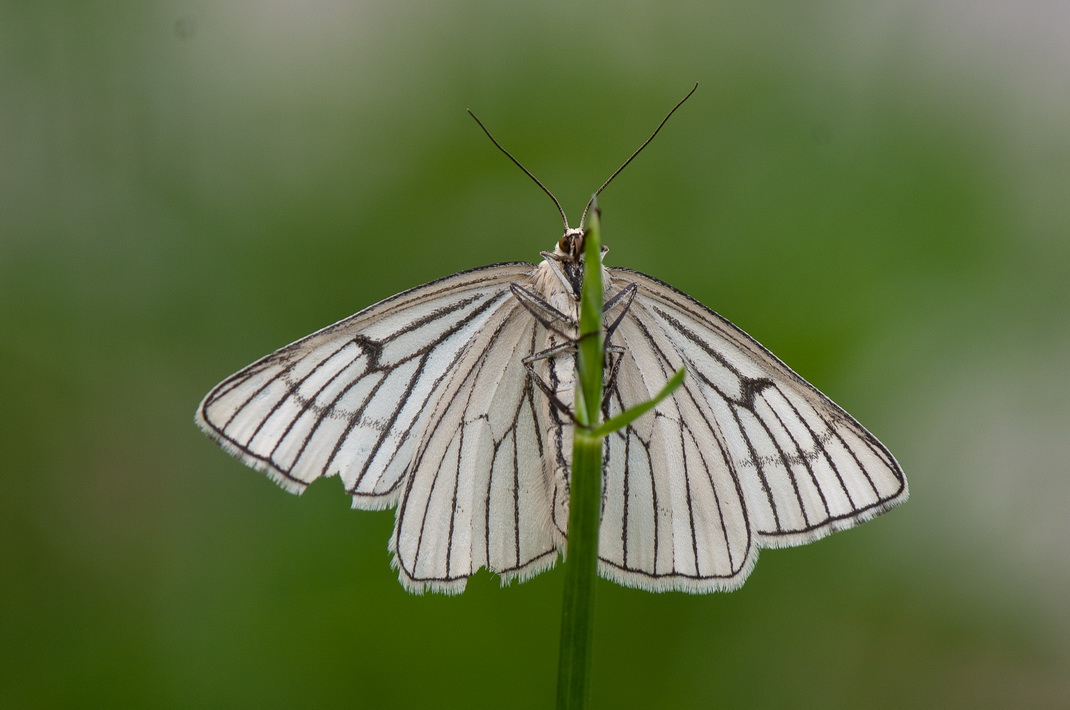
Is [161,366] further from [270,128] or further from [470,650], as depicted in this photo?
[470,650]

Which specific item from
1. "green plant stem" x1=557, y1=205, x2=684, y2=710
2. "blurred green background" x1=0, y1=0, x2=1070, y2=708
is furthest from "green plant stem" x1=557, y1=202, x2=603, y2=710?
"blurred green background" x1=0, y1=0, x2=1070, y2=708

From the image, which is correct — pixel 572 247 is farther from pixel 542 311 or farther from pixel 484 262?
pixel 484 262

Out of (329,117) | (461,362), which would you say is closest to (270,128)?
(329,117)

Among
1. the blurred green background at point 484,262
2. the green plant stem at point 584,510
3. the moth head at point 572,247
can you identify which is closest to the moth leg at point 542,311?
the moth head at point 572,247

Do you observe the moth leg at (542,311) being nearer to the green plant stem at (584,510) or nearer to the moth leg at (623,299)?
the moth leg at (623,299)

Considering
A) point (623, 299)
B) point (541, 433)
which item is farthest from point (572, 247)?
point (541, 433)

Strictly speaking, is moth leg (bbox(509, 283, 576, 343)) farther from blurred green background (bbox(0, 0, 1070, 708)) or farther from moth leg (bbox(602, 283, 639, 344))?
blurred green background (bbox(0, 0, 1070, 708))
